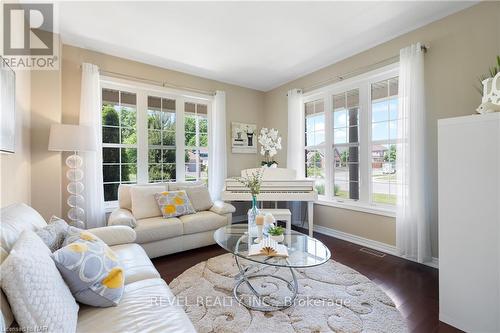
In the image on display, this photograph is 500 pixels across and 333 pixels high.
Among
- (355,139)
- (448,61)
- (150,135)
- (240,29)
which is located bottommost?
(355,139)

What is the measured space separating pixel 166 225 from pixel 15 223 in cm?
158

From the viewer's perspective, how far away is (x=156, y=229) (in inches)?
108

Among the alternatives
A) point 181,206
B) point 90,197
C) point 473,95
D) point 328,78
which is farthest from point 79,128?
point 473,95

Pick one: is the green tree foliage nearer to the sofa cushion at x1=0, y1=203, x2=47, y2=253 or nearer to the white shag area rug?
the white shag area rug

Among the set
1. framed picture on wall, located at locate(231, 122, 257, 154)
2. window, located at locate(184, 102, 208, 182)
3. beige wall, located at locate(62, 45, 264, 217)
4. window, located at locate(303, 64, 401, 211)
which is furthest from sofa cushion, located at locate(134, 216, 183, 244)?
window, located at locate(303, 64, 401, 211)

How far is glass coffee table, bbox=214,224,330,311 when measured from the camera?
1.79 meters

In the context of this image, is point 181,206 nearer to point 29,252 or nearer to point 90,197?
point 90,197

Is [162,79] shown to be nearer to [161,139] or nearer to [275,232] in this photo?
[161,139]

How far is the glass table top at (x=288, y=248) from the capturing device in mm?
1761

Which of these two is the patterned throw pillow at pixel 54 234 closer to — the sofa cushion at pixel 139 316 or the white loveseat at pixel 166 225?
the sofa cushion at pixel 139 316

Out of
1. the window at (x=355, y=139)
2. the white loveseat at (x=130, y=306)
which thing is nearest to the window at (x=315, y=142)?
the window at (x=355, y=139)

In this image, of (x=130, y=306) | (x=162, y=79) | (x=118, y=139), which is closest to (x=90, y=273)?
(x=130, y=306)

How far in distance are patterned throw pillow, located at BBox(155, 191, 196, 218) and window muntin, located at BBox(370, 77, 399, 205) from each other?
2.64 m

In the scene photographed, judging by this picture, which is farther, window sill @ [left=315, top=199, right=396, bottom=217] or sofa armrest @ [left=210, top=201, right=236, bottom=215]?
sofa armrest @ [left=210, top=201, right=236, bottom=215]
